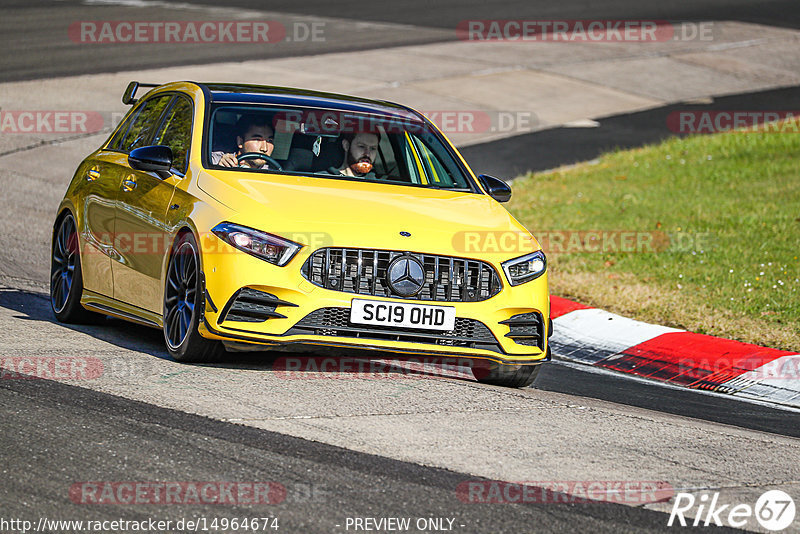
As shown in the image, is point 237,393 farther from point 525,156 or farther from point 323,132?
point 525,156

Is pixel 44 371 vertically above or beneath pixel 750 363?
above

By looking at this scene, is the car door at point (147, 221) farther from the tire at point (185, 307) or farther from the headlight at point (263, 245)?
the headlight at point (263, 245)

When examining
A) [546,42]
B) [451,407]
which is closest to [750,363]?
[451,407]

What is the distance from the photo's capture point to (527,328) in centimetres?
730

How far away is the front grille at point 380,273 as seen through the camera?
682 centimetres

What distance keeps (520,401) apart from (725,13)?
28945mm

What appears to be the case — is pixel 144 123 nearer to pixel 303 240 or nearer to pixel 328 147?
pixel 328 147

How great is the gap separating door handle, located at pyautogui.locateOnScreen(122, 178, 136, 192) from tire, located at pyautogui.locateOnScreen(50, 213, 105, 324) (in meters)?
0.76

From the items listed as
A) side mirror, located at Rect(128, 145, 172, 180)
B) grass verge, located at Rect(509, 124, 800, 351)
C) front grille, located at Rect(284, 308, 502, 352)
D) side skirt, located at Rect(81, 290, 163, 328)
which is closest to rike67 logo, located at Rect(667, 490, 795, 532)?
front grille, located at Rect(284, 308, 502, 352)

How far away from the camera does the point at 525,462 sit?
18.2 feet

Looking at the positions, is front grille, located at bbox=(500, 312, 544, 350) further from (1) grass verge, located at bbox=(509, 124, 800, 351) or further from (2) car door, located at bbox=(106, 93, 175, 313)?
(1) grass verge, located at bbox=(509, 124, 800, 351)

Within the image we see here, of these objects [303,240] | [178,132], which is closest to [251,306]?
[303,240]

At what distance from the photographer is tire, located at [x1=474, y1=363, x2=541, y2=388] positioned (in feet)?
24.6

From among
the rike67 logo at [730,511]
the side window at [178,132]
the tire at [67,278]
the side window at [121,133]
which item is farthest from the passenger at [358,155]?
the rike67 logo at [730,511]
